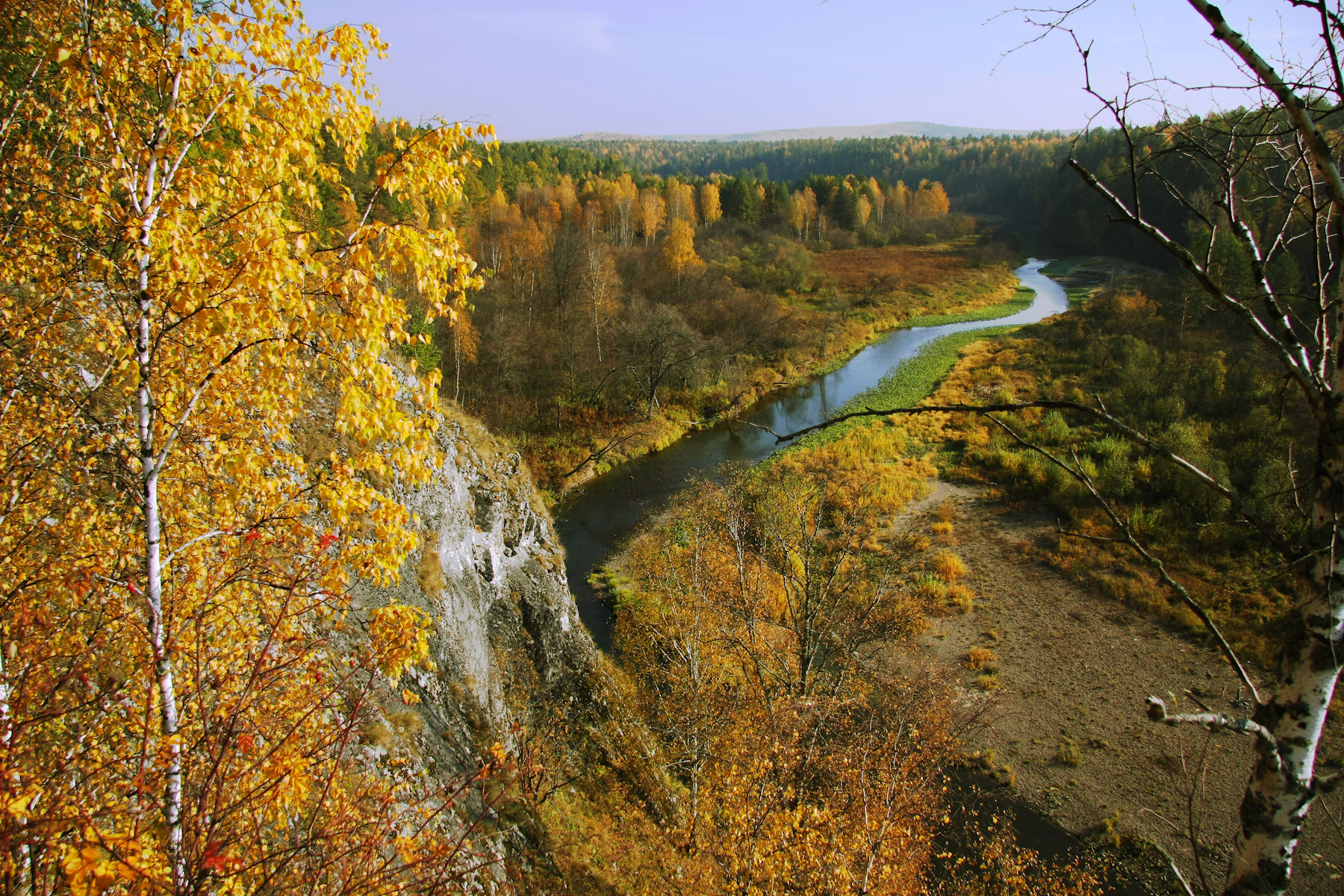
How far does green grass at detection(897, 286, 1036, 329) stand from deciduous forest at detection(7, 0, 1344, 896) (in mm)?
19820

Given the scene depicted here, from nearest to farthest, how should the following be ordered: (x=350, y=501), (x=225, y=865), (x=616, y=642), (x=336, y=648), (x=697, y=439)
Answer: (x=225, y=865)
(x=350, y=501)
(x=336, y=648)
(x=616, y=642)
(x=697, y=439)

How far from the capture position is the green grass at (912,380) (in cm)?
3259

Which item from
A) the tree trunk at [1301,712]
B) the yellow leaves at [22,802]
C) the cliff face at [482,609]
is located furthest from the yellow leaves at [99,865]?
the cliff face at [482,609]

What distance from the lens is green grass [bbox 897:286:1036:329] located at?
5406 cm

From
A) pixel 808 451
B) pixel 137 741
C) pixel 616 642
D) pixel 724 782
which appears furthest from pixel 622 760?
pixel 808 451

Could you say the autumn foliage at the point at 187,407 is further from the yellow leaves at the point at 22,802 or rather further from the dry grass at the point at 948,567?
the dry grass at the point at 948,567

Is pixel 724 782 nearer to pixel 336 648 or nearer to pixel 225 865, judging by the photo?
pixel 336 648

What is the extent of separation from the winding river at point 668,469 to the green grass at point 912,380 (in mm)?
737

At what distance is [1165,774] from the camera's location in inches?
530

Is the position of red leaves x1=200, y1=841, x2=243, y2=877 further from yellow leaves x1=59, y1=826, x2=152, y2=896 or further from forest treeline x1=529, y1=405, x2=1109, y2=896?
forest treeline x1=529, y1=405, x2=1109, y2=896

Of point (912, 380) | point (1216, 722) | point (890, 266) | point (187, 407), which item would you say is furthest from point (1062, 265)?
point (187, 407)

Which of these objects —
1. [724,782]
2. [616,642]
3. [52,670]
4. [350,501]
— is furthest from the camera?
[616,642]

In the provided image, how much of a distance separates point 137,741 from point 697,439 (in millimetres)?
27586

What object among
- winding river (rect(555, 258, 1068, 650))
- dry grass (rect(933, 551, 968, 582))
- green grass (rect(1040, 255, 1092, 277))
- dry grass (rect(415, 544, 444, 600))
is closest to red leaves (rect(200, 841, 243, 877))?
dry grass (rect(415, 544, 444, 600))
